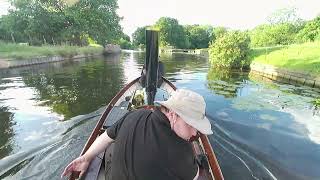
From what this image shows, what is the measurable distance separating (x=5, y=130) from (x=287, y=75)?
61.4 ft

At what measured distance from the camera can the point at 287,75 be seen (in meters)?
21.4

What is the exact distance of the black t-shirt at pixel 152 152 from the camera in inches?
97.5

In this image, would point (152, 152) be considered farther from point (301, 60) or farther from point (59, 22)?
point (59, 22)

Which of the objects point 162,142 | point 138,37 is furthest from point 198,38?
point 162,142

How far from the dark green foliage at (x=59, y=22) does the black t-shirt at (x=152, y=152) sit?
44.1 m

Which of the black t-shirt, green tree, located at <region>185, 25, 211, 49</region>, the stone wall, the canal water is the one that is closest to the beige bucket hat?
the black t-shirt

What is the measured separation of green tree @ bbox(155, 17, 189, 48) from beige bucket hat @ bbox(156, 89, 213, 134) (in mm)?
97450

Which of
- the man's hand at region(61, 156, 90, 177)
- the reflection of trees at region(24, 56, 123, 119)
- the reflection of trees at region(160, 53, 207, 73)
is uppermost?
the man's hand at region(61, 156, 90, 177)

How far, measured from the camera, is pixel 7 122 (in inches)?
391

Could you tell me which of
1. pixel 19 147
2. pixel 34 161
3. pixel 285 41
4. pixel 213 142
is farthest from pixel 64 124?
pixel 285 41

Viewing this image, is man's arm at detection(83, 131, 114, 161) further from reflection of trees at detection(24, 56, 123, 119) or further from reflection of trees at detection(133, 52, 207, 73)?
reflection of trees at detection(133, 52, 207, 73)

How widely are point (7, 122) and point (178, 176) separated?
29.7 ft

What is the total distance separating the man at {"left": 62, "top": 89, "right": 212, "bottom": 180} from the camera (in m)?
2.48

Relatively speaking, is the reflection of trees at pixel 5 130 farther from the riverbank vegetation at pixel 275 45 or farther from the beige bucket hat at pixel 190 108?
the beige bucket hat at pixel 190 108
